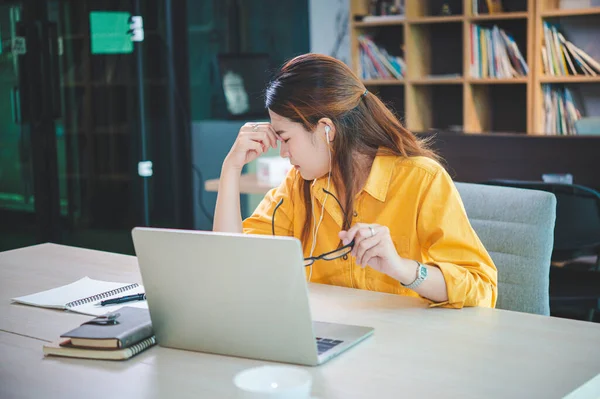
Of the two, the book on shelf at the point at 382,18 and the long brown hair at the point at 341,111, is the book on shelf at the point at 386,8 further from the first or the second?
the long brown hair at the point at 341,111

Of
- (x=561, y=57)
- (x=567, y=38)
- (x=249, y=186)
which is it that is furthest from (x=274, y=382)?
(x=567, y=38)

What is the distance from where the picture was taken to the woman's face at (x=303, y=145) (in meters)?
1.88

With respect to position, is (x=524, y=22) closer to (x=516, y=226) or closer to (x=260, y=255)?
(x=516, y=226)

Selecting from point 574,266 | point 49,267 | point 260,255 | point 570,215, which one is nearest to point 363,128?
point 260,255

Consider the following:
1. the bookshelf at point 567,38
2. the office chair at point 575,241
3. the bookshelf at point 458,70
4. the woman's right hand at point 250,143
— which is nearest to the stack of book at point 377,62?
the bookshelf at point 458,70

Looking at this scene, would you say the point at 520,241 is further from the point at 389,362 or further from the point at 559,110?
the point at 559,110

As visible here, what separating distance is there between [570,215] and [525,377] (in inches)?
74.0

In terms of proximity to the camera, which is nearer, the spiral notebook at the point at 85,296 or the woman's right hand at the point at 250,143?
the spiral notebook at the point at 85,296

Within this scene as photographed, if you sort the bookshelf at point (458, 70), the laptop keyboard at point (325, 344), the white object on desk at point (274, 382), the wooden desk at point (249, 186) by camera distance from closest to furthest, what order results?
1. the white object on desk at point (274, 382)
2. the laptop keyboard at point (325, 344)
3. the wooden desk at point (249, 186)
4. the bookshelf at point (458, 70)

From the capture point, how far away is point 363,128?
6.34ft

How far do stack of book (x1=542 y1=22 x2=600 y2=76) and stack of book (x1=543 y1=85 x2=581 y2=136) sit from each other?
0.43ft

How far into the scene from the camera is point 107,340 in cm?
143

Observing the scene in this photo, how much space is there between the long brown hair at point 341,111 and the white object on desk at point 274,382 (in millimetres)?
678

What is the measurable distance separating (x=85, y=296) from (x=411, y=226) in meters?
0.71
